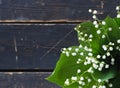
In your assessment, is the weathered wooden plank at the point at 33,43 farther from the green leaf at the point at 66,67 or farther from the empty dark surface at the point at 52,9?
the green leaf at the point at 66,67

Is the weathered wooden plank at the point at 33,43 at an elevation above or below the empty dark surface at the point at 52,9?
below

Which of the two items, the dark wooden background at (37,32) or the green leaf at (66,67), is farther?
the dark wooden background at (37,32)

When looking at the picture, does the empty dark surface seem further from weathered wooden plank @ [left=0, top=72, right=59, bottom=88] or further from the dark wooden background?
weathered wooden plank @ [left=0, top=72, right=59, bottom=88]

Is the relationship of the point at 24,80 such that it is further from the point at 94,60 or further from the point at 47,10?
the point at 94,60

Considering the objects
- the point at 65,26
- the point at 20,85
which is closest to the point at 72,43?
the point at 65,26

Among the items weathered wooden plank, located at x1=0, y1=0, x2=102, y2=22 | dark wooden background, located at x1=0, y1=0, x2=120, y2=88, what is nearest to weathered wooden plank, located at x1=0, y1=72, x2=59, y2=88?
dark wooden background, located at x1=0, y1=0, x2=120, y2=88

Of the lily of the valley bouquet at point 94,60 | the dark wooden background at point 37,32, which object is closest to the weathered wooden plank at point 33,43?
the dark wooden background at point 37,32
